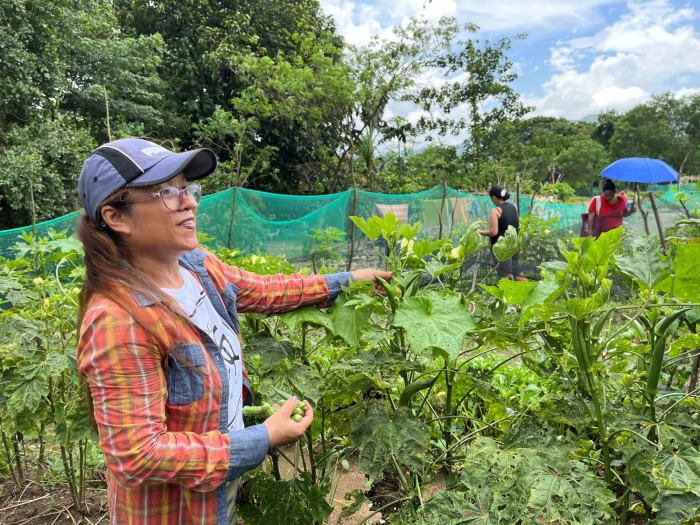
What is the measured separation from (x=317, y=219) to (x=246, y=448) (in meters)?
6.03

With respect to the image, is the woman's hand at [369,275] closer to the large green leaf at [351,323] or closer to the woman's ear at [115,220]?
the large green leaf at [351,323]

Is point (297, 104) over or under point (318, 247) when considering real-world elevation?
over

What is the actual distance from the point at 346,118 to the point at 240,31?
333 centimetres

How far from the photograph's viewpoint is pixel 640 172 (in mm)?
6508

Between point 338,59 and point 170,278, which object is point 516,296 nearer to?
point 170,278

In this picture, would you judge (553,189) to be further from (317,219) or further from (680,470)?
(680,470)

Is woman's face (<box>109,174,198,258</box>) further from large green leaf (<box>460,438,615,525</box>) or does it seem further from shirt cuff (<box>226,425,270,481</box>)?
large green leaf (<box>460,438,615,525</box>)

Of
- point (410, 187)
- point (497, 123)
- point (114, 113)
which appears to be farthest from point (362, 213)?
point (497, 123)

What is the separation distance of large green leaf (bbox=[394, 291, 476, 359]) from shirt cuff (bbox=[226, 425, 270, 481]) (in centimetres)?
39

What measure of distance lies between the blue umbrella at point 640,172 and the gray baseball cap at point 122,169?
257 inches

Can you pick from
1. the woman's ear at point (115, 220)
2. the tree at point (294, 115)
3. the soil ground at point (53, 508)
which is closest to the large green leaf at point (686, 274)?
the woman's ear at point (115, 220)

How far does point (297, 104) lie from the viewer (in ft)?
33.3

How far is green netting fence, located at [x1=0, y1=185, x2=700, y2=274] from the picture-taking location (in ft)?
20.7

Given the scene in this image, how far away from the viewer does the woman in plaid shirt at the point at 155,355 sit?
3.26ft
